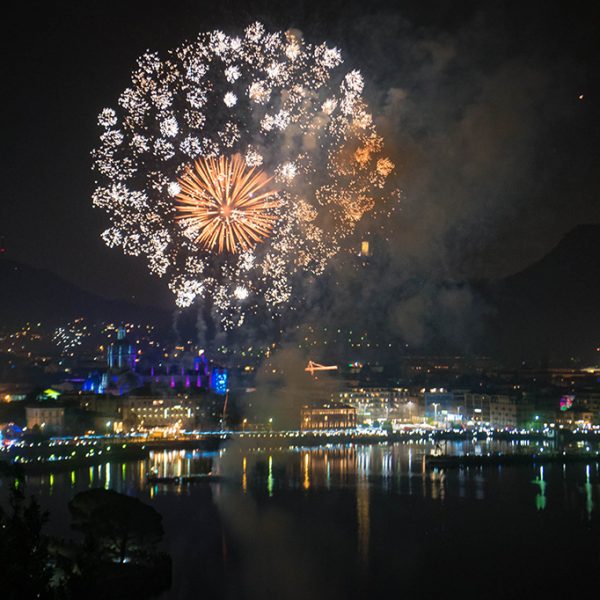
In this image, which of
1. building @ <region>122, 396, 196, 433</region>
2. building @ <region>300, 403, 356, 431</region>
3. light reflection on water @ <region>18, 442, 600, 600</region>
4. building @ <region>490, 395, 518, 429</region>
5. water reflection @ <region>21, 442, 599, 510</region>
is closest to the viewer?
light reflection on water @ <region>18, 442, 600, 600</region>

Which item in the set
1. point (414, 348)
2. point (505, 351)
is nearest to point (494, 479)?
point (414, 348)

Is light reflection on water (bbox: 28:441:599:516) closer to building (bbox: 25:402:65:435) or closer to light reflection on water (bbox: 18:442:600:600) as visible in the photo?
light reflection on water (bbox: 18:442:600:600)

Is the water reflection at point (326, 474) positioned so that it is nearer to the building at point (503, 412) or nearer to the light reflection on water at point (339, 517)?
the light reflection on water at point (339, 517)

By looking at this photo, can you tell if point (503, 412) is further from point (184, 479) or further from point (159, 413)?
point (184, 479)

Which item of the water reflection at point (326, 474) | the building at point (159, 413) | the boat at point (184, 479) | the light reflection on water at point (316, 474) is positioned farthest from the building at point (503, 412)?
the boat at point (184, 479)

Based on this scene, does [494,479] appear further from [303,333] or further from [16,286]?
[16,286]

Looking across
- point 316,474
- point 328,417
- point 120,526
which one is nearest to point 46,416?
point 316,474

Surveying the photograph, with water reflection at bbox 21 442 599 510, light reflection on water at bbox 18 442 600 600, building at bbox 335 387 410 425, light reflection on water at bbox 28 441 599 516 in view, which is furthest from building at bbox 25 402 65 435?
building at bbox 335 387 410 425
